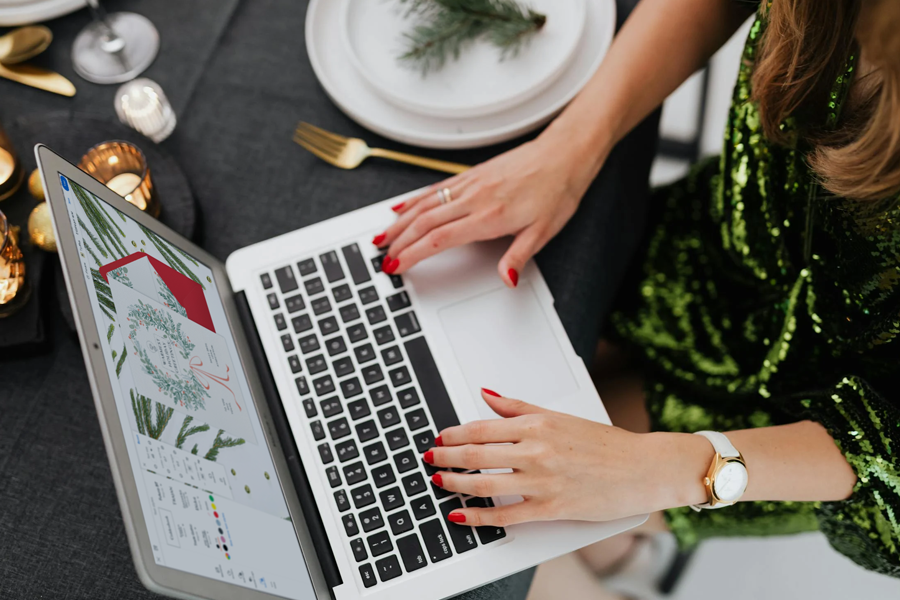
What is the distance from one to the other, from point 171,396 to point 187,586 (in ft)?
0.46

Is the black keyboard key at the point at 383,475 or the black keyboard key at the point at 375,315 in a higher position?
the black keyboard key at the point at 375,315

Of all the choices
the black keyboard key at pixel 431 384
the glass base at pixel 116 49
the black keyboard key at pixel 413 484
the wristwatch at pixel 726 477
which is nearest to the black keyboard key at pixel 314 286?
the black keyboard key at pixel 431 384

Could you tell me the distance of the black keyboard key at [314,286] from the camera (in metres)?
0.71

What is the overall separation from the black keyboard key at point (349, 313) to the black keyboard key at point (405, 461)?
0.46ft

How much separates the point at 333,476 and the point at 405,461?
7 cm

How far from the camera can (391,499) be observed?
0.64 metres

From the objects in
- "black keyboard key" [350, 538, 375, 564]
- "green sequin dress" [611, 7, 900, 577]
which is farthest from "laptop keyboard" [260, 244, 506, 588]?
"green sequin dress" [611, 7, 900, 577]

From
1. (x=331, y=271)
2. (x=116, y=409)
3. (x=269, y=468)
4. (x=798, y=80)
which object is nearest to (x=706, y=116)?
(x=798, y=80)

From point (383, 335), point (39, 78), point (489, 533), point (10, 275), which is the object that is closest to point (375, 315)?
point (383, 335)


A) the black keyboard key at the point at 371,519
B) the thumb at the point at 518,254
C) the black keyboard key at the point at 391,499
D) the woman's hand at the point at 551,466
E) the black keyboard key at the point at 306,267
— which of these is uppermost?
the thumb at the point at 518,254

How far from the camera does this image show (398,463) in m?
0.65

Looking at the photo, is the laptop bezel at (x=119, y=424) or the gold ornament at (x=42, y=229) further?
the gold ornament at (x=42, y=229)

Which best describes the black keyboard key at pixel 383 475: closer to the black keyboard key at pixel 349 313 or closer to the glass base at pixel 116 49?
the black keyboard key at pixel 349 313

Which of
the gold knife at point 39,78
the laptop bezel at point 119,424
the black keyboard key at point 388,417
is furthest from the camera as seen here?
the gold knife at point 39,78
